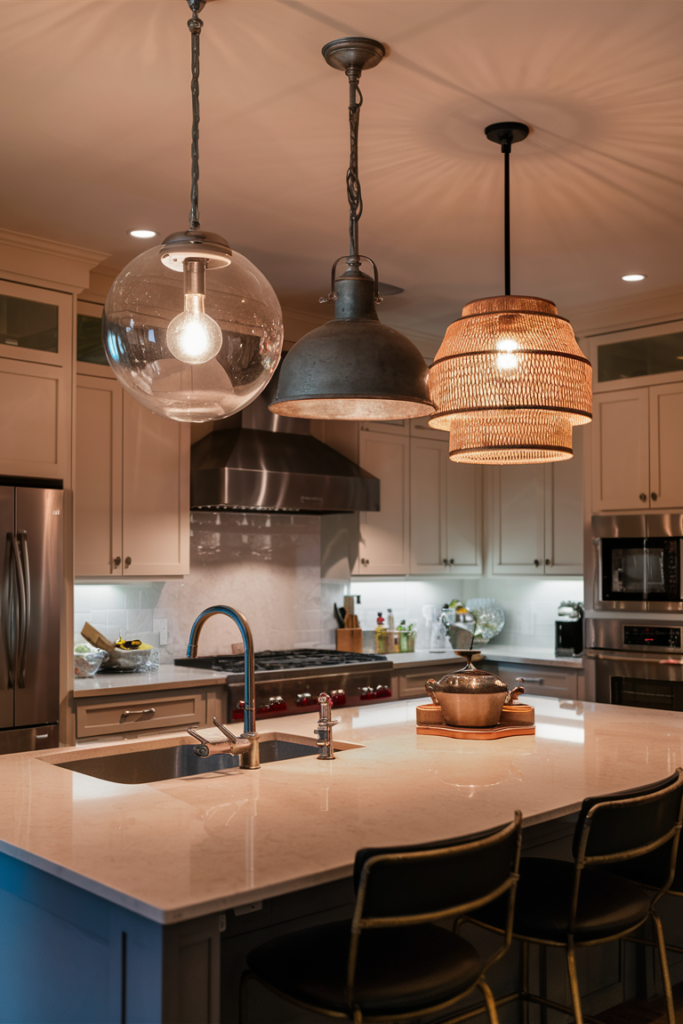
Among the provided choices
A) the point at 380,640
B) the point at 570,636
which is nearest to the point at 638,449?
the point at 570,636

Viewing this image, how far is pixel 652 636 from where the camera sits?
4.84m

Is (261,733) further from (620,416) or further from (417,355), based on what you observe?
(620,416)

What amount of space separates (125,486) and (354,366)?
248 centimetres

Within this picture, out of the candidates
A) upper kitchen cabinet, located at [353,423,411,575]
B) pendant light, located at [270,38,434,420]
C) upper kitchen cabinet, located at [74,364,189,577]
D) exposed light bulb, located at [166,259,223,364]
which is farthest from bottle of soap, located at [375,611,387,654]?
exposed light bulb, located at [166,259,223,364]

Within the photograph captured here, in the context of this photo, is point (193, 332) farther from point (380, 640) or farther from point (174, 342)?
point (380, 640)

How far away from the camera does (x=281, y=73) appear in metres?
2.68

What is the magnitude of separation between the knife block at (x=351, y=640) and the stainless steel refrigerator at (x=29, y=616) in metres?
2.11

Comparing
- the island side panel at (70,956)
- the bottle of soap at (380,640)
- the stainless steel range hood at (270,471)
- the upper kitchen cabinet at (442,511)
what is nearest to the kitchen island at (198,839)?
the island side panel at (70,956)

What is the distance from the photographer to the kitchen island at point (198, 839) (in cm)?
156

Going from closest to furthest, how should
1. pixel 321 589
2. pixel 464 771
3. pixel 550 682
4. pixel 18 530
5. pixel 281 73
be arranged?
pixel 464 771
pixel 281 73
pixel 18 530
pixel 550 682
pixel 321 589

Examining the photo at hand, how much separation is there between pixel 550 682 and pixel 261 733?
2.73 meters

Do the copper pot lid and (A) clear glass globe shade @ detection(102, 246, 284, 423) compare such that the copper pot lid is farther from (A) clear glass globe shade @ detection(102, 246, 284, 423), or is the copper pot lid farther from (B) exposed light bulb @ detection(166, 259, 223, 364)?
(B) exposed light bulb @ detection(166, 259, 223, 364)

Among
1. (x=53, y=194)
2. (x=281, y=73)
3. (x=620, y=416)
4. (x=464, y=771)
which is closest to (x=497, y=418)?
(x=464, y=771)

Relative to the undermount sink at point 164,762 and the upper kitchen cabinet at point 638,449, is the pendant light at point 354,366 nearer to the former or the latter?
the undermount sink at point 164,762
